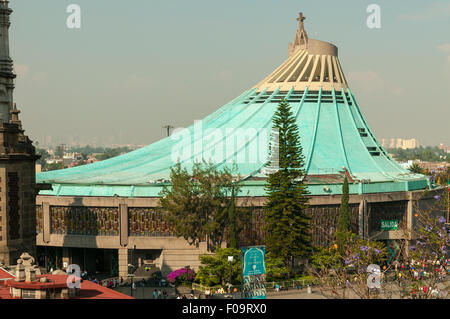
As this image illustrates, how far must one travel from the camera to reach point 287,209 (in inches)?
1660

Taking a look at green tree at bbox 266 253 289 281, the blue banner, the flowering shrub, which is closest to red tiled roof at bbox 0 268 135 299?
the blue banner

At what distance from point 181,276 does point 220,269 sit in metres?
4.62

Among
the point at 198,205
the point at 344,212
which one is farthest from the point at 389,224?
the point at 198,205

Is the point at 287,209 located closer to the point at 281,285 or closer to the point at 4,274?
the point at 281,285

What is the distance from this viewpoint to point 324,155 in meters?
55.9

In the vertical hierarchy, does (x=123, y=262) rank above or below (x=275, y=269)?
below

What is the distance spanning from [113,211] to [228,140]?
51.5 feet

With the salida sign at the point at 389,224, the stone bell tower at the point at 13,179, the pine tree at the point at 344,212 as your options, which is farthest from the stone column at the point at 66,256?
the salida sign at the point at 389,224

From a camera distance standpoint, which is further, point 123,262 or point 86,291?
point 123,262

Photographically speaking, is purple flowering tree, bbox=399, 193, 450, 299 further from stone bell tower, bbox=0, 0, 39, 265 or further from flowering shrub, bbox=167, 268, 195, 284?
stone bell tower, bbox=0, 0, 39, 265

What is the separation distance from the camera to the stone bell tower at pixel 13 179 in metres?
28.9

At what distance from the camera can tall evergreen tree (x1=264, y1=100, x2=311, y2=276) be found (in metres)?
41.8

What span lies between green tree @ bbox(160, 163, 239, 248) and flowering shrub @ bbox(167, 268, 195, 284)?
2423 mm
